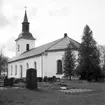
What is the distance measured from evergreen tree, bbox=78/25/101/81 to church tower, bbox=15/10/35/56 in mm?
25156

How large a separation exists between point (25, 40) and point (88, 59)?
26909 mm

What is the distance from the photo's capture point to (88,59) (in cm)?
2961

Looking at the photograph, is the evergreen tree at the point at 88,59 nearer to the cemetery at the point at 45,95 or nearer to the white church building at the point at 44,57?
the white church building at the point at 44,57

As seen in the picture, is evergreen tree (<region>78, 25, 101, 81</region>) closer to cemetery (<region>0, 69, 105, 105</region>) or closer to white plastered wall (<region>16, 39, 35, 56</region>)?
cemetery (<region>0, 69, 105, 105</region>)

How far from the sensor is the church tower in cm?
5332

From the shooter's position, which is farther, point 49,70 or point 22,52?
point 22,52

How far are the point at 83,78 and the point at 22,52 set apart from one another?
28.4m

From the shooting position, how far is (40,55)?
38.9 m

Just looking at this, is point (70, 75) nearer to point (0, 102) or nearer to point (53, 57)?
point (53, 57)

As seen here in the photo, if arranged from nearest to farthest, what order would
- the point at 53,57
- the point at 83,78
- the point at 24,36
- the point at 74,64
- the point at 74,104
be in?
the point at 74,104 < the point at 83,78 < the point at 74,64 < the point at 53,57 < the point at 24,36

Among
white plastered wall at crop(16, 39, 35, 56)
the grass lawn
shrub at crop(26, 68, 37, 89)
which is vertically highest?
white plastered wall at crop(16, 39, 35, 56)

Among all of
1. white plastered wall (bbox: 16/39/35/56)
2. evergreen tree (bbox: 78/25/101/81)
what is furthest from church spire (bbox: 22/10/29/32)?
Answer: evergreen tree (bbox: 78/25/101/81)

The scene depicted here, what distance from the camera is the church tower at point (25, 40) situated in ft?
175

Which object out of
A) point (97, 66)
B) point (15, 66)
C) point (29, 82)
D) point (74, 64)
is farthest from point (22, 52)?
point (29, 82)
